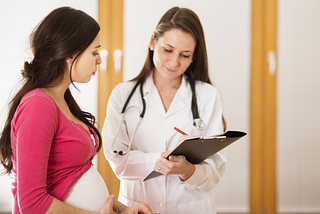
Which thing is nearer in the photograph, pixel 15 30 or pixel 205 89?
pixel 205 89

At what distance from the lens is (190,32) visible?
51.9 inches

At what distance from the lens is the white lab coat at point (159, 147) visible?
51.6 inches

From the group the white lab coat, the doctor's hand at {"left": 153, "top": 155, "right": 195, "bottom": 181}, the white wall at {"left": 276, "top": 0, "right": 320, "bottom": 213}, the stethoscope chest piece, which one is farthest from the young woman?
the white wall at {"left": 276, "top": 0, "right": 320, "bottom": 213}

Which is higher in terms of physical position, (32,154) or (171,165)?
(32,154)

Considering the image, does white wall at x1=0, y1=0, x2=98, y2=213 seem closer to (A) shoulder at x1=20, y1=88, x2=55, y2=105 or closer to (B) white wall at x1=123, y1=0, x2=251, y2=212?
(B) white wall at x1=123, y1=0, x2=251, y2=212

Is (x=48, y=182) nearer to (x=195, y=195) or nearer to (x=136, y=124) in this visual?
(x=136, y=124)

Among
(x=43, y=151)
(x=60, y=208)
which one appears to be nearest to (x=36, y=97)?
(x=43, y=151)

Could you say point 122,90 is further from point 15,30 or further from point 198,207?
point 15,30

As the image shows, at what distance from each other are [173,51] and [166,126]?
38 centimetres

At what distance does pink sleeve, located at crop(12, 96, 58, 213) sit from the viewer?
2.39 ft

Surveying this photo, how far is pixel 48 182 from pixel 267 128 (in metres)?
1.97

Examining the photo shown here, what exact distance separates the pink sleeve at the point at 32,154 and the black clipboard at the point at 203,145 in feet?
1.41

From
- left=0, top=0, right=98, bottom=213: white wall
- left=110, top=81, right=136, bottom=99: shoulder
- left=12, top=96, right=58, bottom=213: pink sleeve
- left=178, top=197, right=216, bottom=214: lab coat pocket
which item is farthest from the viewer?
left=0, top=0, right=98, bottom=213: white wall

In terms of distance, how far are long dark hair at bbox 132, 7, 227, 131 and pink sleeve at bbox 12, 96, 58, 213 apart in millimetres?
797
